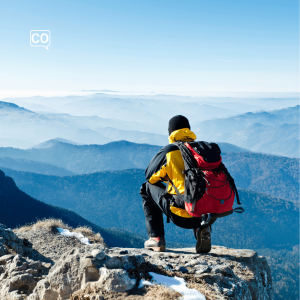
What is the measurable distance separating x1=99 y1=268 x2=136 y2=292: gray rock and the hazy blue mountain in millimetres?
97521

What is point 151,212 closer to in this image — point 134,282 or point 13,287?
point 134,282

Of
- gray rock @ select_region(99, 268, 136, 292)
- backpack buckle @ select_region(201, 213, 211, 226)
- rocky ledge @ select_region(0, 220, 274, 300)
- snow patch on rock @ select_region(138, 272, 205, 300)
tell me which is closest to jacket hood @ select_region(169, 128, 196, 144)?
backpack buckle @ select_region(201, 213, 211, 226)

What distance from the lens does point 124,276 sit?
15.7 ft

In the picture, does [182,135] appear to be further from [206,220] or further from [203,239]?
[203,239]

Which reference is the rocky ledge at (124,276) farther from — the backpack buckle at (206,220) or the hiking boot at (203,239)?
the backpack buckle at (206,220)

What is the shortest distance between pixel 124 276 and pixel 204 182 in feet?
7.33

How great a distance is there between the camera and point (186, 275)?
219 inches

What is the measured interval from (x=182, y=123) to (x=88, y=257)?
3.41 metres

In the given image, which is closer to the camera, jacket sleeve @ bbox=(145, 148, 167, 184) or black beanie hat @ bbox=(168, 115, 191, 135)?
jacket sleeve @ bbox=(145, 148, 167, 184)

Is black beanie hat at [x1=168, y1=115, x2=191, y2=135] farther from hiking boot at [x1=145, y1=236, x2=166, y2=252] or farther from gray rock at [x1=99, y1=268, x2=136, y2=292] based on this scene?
gray rock at [x1=99, y1=268, x2=136, y2=292]

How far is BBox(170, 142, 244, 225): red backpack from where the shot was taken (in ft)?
18.3

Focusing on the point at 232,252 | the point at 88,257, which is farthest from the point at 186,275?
the point at 232,252

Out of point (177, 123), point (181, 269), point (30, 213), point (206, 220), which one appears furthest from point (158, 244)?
point (30, 213)

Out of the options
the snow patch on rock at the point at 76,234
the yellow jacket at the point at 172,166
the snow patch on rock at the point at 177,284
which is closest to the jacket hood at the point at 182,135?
the yellow jacket at the point at 172,166
